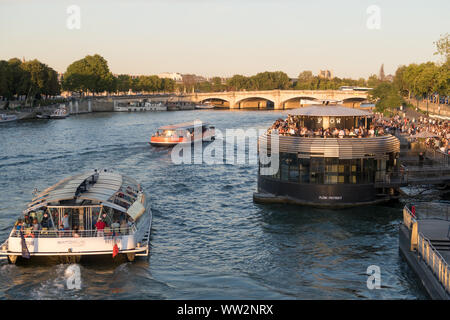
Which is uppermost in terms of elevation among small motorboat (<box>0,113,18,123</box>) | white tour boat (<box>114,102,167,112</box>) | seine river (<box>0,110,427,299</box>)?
white tour boat (<box>114,102,167,112</box>)

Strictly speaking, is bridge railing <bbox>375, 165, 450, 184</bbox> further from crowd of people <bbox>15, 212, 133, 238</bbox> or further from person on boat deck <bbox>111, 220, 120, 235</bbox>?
person on boat deck <bbox>111, 220, 120, 235</bbox>

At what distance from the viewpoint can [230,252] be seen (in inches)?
931

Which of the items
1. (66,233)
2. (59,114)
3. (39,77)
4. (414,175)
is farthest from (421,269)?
(39,77)

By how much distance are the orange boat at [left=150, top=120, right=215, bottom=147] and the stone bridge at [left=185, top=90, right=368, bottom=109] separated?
206 feet

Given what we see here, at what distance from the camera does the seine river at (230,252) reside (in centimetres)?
1919

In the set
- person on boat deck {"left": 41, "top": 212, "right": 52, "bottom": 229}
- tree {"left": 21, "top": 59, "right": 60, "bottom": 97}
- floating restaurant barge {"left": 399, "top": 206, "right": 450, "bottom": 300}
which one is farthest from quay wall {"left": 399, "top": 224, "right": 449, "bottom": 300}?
tree {"left": 21, "top": 59, "right": 60, "bottom": 97}

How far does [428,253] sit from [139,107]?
136m

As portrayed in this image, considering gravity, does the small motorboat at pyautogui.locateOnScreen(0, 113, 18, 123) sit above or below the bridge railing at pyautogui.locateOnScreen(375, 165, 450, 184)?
above

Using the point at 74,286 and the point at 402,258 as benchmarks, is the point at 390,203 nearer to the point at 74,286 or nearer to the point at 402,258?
the point at 402,258

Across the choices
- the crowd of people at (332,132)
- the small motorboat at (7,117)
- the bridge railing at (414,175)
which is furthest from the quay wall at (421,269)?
the small motorboat at (7,117)

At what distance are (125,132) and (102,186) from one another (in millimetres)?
57474

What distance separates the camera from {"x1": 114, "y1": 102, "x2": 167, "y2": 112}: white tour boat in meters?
146

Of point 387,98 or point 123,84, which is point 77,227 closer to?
→ point 387,98
